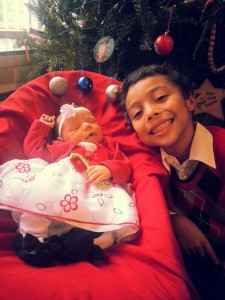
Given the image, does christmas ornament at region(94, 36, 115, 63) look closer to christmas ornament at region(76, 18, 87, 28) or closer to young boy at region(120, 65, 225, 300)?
christmas ornament at region(76, 18, 87, 28)

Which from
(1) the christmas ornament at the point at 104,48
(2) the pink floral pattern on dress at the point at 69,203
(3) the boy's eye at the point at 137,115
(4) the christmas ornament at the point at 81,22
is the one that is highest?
(4) the christmas ornament at the point at 81,22

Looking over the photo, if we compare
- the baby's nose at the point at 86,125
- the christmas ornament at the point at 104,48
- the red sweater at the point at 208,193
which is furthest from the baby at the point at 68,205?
the christmas ornament at the point at 104,48

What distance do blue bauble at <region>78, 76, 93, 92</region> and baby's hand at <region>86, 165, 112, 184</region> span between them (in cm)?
39

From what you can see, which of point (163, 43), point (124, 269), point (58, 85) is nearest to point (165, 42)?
point (163, 43)

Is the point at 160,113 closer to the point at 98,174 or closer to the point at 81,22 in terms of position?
the point at 98,174

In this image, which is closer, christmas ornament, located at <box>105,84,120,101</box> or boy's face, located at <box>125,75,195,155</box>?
boy's face, located at <box>125,75,195,155</box>

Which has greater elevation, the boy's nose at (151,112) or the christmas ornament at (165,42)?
the christmas ornament at (165,42)

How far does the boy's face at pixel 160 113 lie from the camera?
1.11m

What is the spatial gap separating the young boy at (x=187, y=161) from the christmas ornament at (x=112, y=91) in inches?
2.6

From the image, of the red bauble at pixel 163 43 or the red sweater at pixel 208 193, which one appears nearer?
the red sweater at pixel 208 193

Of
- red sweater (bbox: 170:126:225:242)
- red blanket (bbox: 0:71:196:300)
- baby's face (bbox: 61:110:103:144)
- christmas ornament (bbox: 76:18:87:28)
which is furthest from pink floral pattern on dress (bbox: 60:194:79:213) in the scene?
christmas ornament (bbox: 76:18:87:28)

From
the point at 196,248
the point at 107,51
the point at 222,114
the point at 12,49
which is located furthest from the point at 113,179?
the point at 12,49

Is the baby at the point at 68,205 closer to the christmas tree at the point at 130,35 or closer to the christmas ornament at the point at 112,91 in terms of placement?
the christmas ornament at the point at 112,91

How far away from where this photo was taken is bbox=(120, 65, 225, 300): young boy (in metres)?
1.12
